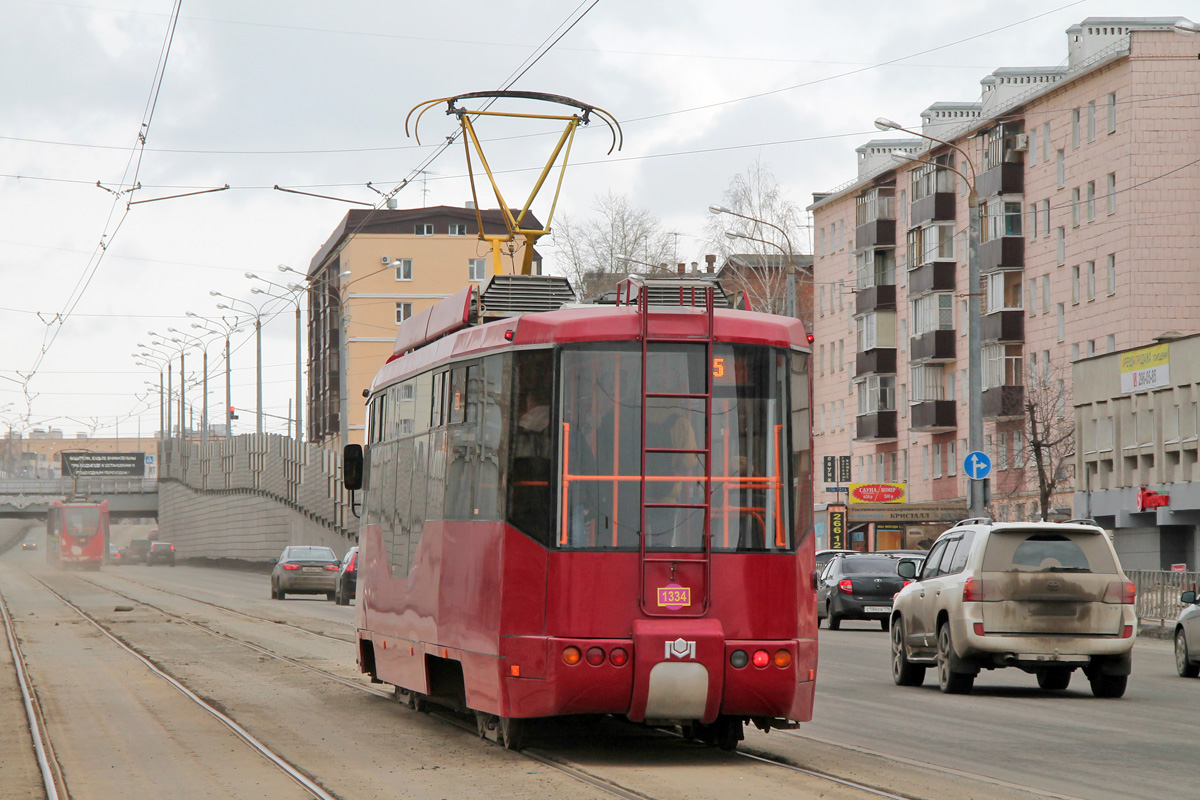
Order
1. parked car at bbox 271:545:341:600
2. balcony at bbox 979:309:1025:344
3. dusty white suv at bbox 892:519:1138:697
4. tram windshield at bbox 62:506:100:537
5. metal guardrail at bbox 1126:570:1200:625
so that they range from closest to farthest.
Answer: dusty white suv at bbox 892:519:1138:697 → metal guardrail at bbox 1126:570:1200:625 → parked car at bbox 271:545:341:600 → balcony at bbox 979:309:1025:344 → tram windshield at bbox 62:506:100:537

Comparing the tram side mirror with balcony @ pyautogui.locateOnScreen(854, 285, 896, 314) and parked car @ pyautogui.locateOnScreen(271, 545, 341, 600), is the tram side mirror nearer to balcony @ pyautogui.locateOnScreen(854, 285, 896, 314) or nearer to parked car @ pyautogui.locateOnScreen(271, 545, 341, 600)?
parked car @ pyautogui.locateOnScreen(271, 545, 341, 600)

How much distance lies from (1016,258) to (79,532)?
158ft

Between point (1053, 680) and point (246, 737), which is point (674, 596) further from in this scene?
point (1053, 680)

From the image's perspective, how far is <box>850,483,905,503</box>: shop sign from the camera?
65062mm

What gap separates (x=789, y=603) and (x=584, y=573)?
4.11 feet

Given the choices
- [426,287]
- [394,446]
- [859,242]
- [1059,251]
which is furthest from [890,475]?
[394,446]

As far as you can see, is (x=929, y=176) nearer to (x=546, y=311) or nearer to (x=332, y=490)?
(x=332, y=490)

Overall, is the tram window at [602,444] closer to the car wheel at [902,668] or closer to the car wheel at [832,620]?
the car wheel at [902,668]

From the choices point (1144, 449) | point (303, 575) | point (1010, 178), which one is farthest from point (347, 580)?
point (1010, 178)

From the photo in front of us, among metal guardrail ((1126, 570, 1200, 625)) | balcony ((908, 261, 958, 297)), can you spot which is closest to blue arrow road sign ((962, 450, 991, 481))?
metal guardrail ((1126, 570, 1200, 625))

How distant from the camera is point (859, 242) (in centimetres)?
7625

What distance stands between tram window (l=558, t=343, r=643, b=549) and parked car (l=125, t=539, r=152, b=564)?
361 ft

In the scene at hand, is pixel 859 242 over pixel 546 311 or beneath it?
over

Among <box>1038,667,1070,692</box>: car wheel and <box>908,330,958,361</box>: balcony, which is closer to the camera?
<box>1038,667,1070,692</box>: car wheel
